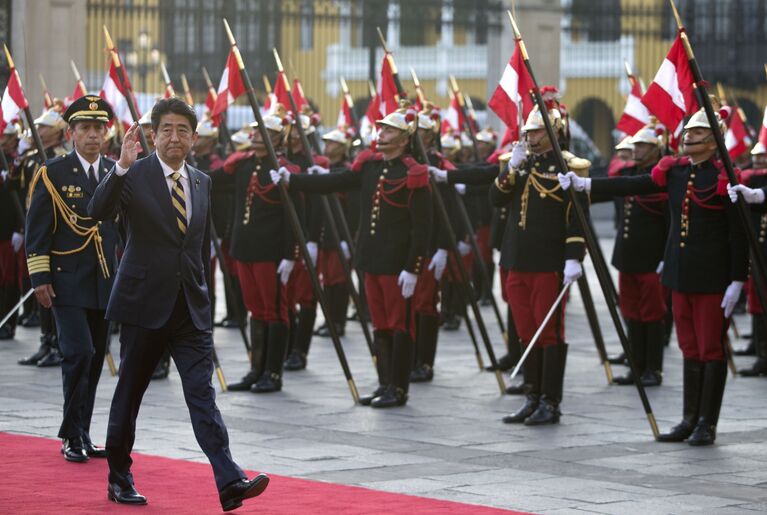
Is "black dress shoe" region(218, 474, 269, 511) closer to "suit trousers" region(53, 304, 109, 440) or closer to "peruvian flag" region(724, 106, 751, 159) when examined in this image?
"suit trousers" region(53, 304, 109, 440)

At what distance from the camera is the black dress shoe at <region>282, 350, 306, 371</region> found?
12172 mm

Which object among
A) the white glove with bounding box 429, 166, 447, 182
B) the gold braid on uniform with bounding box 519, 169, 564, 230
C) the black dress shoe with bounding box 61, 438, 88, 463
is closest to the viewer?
the black dress shoe with bounding box 61, 438, 88, 463

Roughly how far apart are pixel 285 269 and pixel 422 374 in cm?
138

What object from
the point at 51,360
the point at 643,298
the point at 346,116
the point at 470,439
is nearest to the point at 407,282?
the point at 470,439

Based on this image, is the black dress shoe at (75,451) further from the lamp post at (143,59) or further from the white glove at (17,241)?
the lamp post at (143,59)

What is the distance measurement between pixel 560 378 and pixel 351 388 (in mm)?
1427

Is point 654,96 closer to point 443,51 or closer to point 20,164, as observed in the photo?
point 20,164

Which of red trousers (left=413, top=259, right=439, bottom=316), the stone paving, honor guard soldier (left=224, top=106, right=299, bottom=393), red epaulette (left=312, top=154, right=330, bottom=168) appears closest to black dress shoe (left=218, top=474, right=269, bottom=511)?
the stone paving

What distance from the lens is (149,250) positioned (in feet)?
23.0

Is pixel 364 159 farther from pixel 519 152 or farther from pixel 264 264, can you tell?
pixel 519 152

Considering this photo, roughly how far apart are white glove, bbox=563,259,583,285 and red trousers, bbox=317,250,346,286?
15.4 ft

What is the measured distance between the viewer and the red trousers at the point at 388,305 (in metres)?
10.3

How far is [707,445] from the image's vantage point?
29.4ft

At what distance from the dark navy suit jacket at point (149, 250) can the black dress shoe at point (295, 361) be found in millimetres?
5139
